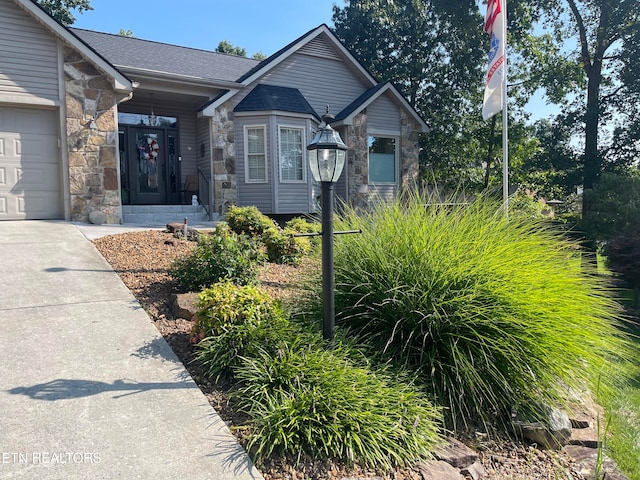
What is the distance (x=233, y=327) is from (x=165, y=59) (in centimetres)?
1077

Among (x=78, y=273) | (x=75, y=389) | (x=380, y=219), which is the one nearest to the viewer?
(x=75, y=389)

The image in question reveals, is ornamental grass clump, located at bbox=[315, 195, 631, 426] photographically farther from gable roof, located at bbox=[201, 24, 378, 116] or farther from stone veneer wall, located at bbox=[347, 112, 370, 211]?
stone veneer wall, located at bbox=[347, 112, 370, 211]

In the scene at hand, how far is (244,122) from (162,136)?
8.70ft

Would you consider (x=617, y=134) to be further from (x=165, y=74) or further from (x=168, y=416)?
(x=168, y=416)

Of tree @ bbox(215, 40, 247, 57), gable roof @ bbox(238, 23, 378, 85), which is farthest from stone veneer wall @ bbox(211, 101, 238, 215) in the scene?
tree @ bbox(215, 40, 247, 57)

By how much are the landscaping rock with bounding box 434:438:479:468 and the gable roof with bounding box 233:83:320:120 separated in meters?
9.75

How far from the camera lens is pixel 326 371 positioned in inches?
109

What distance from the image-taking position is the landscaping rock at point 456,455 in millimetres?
2625

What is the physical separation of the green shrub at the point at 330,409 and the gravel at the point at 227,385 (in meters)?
0.09

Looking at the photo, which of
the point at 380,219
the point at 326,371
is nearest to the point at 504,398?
the point at 326,371

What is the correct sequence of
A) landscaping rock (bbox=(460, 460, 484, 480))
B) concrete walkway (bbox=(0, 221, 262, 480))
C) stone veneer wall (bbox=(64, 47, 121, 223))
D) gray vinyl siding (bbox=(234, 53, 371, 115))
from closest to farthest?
concrete walkway (bbox=(0, 221, 262, 480)), landscaping rock (bbox=(460, 460, 484, 480)), stone veneer wall (bbox=(64, 47, 121, 223)), gray vinyl siding (bbox=(234, 53, 371, 115))

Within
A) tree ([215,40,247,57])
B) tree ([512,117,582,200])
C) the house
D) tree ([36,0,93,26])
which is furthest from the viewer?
tree ([215,40,247,57])

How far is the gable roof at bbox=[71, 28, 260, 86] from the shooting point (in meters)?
10.7

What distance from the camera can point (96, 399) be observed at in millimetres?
2672
